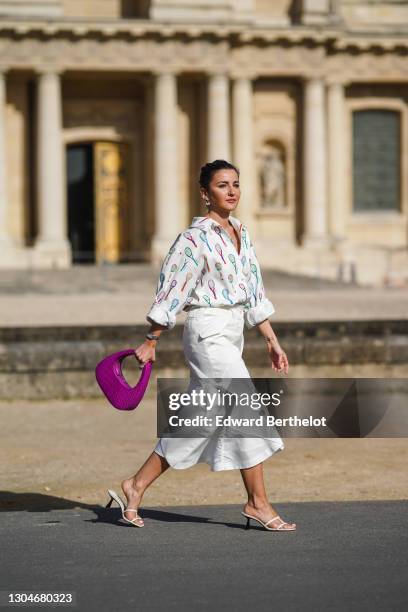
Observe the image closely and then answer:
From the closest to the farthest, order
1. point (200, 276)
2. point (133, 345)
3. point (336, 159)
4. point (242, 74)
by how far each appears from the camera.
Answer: point (200, 276) < point (133, 345) < point (242, 74) < point (336, 159)

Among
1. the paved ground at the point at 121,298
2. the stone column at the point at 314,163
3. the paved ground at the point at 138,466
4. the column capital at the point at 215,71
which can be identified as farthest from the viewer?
the stone column at the point at 314,163

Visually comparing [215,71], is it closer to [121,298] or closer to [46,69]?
[46,69]

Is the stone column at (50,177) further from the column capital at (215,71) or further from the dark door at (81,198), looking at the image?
the column capital at (215,71)

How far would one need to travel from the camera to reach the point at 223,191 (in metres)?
6.87

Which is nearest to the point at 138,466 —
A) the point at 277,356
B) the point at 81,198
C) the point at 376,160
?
the point at 277,356

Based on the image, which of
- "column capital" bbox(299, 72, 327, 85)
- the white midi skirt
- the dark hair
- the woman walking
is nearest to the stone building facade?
"column capital" bbox(299, 72, 327, 85)

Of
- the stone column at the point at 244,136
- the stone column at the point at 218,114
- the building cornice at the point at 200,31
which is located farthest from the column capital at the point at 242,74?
the building cornice at the point at 200,31

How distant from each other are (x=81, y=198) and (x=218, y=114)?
4.64 m

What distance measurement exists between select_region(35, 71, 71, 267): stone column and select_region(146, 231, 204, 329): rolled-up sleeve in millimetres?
29062

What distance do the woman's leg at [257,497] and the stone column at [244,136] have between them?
30.6 metres

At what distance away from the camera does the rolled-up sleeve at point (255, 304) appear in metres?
6.83

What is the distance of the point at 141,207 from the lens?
38.5 metres

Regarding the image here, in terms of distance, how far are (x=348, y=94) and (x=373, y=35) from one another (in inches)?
72.7

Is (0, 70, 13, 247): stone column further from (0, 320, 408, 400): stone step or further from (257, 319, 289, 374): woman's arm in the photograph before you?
(257, 319, 289, 374): woman's arm
